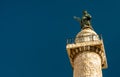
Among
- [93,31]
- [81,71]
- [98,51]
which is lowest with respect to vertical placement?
[81,71]

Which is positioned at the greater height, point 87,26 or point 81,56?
point 87,26

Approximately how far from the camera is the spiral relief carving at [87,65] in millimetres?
19500

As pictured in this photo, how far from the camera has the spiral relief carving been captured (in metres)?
19.5

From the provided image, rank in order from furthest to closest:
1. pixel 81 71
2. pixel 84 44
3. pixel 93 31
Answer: pixel 93 31
pixel 84 44
pixel 81 71

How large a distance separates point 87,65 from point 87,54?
38.5 inches

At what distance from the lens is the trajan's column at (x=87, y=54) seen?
64.6ft

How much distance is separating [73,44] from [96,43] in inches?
56.2

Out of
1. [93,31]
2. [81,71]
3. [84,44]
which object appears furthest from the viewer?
[93,31]

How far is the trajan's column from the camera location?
1969 centimetres

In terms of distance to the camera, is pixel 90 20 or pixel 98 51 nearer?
pixel 98 51

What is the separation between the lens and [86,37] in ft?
71.2

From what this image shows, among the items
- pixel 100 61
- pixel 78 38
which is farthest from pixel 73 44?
pixel 100 61

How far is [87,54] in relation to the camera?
67.4 ft

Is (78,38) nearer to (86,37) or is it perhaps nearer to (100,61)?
(86,37)
